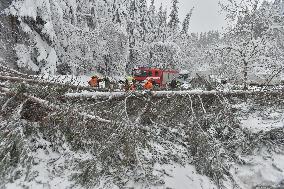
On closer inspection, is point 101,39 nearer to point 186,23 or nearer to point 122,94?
point 122,94

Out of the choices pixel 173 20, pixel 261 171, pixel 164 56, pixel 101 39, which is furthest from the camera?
pixel 173 20

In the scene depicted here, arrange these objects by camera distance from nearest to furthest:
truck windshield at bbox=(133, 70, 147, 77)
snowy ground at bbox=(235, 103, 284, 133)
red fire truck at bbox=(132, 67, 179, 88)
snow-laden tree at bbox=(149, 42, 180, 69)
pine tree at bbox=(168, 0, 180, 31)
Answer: snowy ground at bbox=(235, 103, 284, 133) < red fire truck at bbox=(132, 67, 179, 88) < truck windshield at bbox=(133, 70, 147, 77) < snow-laden tree at bbox=(149, 42, 180, 69) < pine tree at bbox=(168, 0, 180, 31)

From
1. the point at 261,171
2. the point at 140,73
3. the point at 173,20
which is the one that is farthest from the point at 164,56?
the point at 261,171

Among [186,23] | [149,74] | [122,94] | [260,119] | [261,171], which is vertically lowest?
[149,74]

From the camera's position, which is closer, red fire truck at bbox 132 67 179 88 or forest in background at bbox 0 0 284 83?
forest in background at bbox 0 0 284 83

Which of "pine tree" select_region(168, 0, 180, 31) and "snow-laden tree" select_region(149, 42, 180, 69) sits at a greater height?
"pine tree" select_region(168, 0, 180, 31)

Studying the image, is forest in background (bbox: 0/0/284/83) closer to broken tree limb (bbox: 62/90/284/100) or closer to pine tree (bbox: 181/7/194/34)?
broken tree limb (bbox: 62/90/284/100)

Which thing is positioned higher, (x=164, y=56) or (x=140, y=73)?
(x=164, y=56)

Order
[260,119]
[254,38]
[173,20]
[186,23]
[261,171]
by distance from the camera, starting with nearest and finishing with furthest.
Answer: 1. [261,171]
2. [260,119]
3. [254,38]
4. [173,20]
5. [186,23]

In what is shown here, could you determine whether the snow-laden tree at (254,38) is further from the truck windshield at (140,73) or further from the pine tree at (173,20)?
the pine tree at (173,20)

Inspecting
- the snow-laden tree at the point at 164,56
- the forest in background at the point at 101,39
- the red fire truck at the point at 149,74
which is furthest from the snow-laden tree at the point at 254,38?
the snow-laden tree at the point at 164,56

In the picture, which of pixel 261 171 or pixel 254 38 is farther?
pixel 254 38

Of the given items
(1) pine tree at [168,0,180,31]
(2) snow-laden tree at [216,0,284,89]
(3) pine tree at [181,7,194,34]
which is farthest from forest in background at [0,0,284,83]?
(3) pine tree at [181,7,194,34]

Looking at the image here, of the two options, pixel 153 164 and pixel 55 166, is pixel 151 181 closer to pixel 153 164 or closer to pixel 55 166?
pixel 153 164
